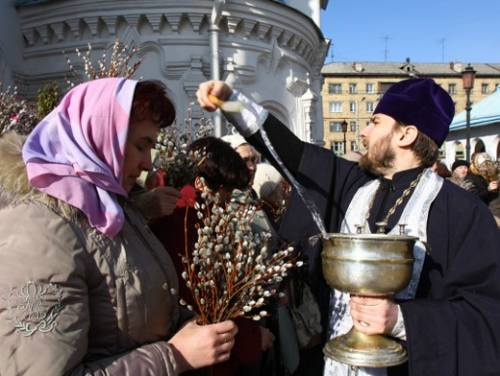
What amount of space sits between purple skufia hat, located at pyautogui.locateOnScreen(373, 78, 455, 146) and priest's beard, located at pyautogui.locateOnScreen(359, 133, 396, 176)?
13 cm

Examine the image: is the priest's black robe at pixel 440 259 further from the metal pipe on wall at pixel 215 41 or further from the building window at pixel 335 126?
the building window at pixel 335 126

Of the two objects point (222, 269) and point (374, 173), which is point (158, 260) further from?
point (374, 173)

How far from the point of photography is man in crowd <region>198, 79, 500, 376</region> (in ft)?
6.60

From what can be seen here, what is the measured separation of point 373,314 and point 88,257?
1.02m

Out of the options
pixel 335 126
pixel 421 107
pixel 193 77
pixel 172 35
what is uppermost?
pixel 335 126

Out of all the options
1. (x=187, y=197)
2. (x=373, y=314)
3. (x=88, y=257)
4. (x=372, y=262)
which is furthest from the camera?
(x=187, y=197)

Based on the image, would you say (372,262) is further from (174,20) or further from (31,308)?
(174,20)

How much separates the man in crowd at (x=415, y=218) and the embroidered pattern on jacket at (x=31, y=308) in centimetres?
106

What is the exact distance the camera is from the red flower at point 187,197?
272 cm

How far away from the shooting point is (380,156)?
250cm

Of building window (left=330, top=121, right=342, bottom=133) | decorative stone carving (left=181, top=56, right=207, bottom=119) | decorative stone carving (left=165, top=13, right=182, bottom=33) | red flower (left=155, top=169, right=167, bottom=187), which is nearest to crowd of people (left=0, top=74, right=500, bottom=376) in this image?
red flower (left=155, top=169, right=167, bottom=187)

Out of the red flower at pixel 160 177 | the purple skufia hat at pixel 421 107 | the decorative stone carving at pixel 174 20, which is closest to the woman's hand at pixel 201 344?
the purple skufia hat at pixel 421 107

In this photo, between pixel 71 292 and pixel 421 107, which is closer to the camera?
pixel 71 292

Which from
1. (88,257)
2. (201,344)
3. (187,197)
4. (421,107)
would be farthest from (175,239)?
(421,107)
